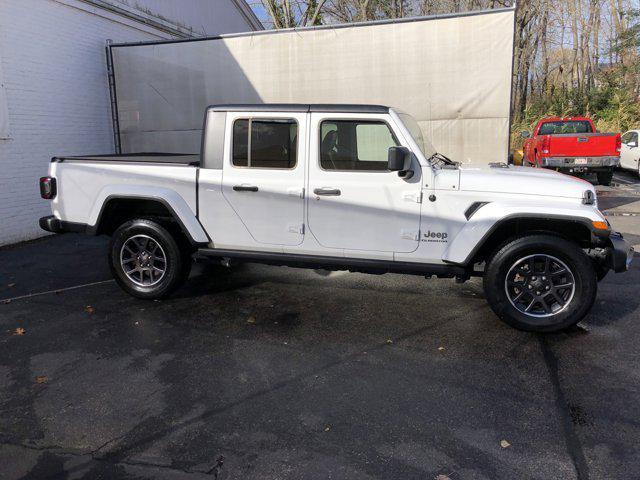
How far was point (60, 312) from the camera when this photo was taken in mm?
5078

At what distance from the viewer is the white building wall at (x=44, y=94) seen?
832cm

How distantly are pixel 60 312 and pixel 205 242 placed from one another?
1.64 m

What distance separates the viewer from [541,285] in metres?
4.25

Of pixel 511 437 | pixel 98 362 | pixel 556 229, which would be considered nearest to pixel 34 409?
pixel 98 362

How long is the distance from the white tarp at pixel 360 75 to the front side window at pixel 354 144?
420cm

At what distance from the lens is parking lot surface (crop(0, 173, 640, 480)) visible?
273 centimetres

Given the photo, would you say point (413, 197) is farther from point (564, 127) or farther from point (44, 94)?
point (564, 127)

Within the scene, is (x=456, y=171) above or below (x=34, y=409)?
above

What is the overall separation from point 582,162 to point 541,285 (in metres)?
10.1

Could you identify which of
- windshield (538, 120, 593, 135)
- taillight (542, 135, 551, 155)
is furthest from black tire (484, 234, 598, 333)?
windshield (538, 120, 593, 135)

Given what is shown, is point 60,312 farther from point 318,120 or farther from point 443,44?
point 443,44

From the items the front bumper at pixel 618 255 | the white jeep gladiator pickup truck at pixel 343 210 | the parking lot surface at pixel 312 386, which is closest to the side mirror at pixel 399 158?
the white jeep gladiator pickup truck at pixel 343 210

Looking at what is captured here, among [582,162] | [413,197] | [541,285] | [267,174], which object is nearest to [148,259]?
[267,174]

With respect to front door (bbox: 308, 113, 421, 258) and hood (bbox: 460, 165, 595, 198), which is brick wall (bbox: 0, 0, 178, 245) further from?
hood (bbox: 460, 165, 595, 198)
